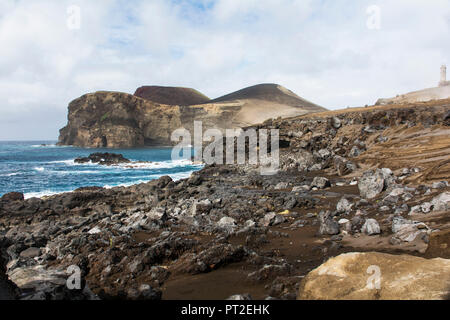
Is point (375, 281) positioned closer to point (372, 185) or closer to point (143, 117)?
point (372, 185)

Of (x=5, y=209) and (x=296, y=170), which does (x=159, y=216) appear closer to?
(x=5, y=209)

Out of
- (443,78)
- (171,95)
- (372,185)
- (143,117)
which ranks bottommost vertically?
(372,185)

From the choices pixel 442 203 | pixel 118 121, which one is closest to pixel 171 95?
pixel 118 121

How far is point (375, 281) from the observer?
3.20 meters

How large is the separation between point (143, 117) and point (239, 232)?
3097 inches

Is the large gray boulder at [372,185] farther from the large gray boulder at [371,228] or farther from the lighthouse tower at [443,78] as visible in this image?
the lighthouse tower at [443,78]

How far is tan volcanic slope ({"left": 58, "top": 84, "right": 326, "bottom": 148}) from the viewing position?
77.7 m

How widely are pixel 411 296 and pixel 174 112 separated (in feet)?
272

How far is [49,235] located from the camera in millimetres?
9789

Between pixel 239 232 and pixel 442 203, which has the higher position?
pixel 442 203

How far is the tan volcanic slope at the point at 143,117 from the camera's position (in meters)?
77.7

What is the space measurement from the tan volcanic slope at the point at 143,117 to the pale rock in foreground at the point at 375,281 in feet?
240

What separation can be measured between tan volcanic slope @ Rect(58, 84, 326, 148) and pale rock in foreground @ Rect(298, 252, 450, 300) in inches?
2883

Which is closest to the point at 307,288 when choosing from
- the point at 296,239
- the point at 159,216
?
the point at 296,239
